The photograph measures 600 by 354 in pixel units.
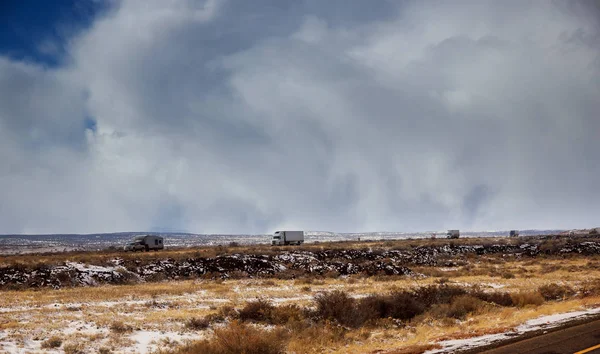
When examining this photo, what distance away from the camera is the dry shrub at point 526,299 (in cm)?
2186

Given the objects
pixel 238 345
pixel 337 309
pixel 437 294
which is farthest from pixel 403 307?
pixel 238 345

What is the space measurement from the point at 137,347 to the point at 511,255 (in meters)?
60.5

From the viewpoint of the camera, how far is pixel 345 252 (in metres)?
56.6

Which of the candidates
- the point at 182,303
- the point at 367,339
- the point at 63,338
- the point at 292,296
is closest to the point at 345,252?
the point at 292,296

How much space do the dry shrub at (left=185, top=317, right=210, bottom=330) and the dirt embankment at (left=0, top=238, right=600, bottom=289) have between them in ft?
68.2

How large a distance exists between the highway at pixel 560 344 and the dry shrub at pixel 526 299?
8.94 meters

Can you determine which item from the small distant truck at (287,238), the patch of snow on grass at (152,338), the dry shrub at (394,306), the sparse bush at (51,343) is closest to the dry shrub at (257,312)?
the patch of snow on grass at (152,338)

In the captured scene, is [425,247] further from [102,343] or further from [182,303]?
[102,343]

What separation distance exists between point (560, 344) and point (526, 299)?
39.8 feet

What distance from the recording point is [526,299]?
72.7 feet

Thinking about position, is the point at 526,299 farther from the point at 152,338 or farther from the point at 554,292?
the point at 152,338

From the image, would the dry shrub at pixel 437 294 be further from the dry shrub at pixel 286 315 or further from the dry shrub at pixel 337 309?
the dry shrub at pixel 286 315

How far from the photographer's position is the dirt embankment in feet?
112

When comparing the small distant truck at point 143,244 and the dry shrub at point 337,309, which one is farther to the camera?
the small distant truck at point 143,244
